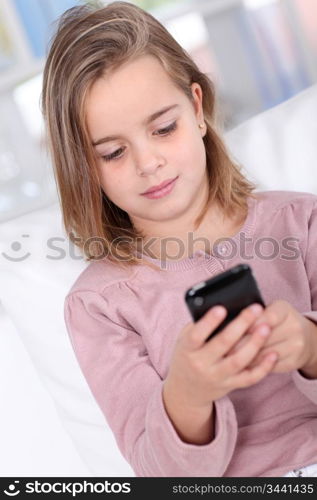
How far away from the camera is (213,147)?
4.01 ft

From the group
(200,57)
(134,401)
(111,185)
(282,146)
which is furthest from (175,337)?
(200,57)

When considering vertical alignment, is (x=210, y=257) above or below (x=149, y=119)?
below

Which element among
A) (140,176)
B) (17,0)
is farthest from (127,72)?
(17,0)

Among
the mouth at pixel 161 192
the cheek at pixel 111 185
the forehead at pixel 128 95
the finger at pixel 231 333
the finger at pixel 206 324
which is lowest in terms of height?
the finger at pixel 231 333

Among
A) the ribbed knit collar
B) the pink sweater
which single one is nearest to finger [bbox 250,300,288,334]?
the pink sweater

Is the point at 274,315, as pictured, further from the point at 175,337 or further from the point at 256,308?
the point at 175,337

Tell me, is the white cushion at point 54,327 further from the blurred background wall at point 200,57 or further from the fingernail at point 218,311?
the blurred background wall at point 200,57

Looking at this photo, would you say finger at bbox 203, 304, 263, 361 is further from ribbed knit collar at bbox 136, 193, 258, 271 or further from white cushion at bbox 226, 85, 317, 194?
white cushion at bbox 226, 85, 317, 194

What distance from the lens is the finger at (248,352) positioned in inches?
31.1

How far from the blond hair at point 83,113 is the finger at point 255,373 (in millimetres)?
352

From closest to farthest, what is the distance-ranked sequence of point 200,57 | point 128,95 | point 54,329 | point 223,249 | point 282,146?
point 128,95 → point 223,249 → point 54,329 → point 282,146 → point 200,57

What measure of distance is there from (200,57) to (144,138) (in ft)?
6.72

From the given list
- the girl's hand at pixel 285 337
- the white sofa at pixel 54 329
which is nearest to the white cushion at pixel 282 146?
the white sofa at pixel 54 329

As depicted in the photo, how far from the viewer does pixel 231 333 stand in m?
0.78
